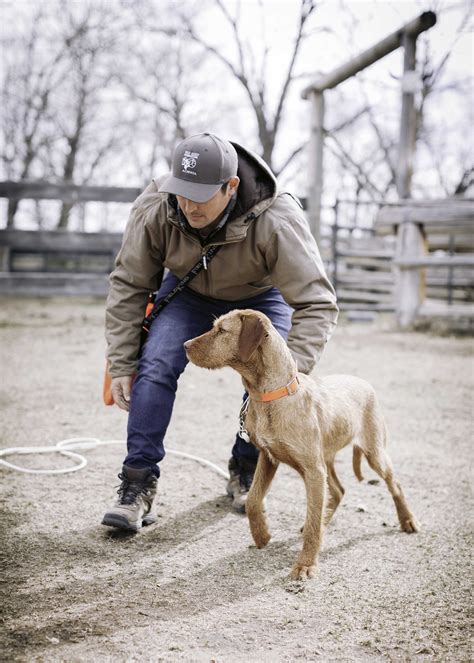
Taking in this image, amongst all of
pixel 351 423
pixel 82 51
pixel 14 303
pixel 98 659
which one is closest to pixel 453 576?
pixel 351 423

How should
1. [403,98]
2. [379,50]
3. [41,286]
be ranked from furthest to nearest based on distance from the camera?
[403,98] < [379,50] < [41,286]

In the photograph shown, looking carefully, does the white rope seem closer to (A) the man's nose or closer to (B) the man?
(B) the man

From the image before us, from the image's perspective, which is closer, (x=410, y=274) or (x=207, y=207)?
(x=207, y=207)

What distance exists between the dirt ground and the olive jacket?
0.89 metres

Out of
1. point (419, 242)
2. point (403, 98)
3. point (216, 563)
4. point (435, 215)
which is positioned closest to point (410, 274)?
point (419, 242)

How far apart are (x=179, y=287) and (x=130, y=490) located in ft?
3.52

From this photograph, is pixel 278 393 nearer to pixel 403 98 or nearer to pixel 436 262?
pixel 436 262

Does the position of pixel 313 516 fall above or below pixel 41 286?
below

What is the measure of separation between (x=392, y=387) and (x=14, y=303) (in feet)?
31.4

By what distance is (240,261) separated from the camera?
3383 millimetres

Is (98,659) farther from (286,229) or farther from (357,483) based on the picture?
(357,483)

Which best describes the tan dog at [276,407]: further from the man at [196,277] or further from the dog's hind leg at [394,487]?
the dog's hind leg at [394,487]

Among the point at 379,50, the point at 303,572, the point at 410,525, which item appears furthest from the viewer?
the point at 379,50

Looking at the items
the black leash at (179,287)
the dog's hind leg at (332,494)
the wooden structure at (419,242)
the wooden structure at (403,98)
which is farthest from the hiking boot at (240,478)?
the wooden structure at (403,98)
